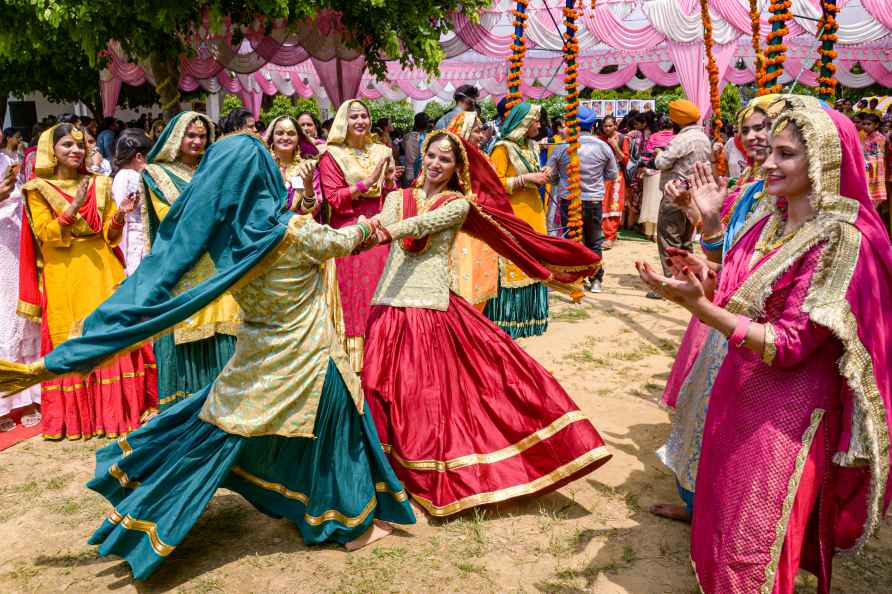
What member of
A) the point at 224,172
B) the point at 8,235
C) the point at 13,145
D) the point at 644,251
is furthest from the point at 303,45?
the point at 224,172

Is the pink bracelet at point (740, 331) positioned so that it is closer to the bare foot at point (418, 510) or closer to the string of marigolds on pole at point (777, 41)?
the bare foot at point (418, 510)

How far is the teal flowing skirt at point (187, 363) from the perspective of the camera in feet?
14.2

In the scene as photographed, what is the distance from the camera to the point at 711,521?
2.41m

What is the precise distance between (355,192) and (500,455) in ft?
7.66

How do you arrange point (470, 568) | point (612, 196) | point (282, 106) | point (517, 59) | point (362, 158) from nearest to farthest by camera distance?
1. point (470, 568)
2. point (362, 158)
3. point (517, 59)
4. point (612, 196)
5. point (282, 106)

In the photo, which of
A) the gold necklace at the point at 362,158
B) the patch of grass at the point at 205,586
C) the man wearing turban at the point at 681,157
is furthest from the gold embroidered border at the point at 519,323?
the patch of grass at the point at 205,586

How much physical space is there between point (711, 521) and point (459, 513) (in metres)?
1.36

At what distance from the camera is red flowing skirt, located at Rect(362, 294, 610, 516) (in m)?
3.40

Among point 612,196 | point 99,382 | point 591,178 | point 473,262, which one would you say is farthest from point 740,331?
point 612,196

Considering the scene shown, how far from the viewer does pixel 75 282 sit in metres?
4.63

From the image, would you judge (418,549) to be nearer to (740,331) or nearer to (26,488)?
(740,331)

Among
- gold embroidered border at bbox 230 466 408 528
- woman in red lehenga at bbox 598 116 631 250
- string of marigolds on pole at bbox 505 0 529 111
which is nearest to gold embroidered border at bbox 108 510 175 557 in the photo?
gold embroidered border at bbox 230 466 408 528

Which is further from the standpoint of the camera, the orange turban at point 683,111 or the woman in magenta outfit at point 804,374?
the orange turban at point 683,111

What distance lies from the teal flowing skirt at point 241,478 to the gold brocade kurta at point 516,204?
3552 mm
